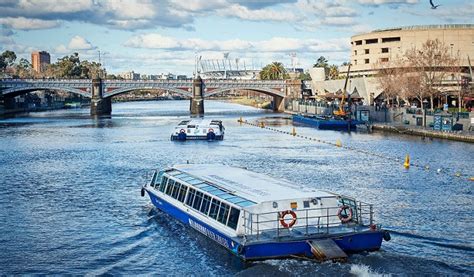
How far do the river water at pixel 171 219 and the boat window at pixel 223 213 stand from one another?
1639 mm

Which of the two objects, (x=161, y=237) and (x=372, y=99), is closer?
(x=161, y=237)

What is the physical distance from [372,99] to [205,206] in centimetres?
12397

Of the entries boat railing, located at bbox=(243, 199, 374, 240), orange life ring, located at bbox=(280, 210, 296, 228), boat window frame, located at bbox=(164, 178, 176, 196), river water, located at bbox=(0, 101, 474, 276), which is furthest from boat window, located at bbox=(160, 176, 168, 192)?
orange life ring, located at bbox=(280, 210, 296, 228)

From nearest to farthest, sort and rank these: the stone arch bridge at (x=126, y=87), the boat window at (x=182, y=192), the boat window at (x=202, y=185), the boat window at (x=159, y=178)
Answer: the boat window at (x=202, y=185)
the boat window at (x=182, y=192)
the boat window at (x=159, y=178)
the stone arch bridge at (x=126, y=87)

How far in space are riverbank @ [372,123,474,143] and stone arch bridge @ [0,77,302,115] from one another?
7683 cm

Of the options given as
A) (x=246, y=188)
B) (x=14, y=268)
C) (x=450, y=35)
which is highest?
(x=450, y=35)

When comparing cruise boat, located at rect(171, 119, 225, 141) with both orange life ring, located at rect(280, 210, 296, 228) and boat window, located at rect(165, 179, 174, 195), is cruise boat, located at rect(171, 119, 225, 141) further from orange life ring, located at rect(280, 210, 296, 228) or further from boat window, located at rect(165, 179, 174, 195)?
orange life ring, located at rect(280, 210, 296, 228)

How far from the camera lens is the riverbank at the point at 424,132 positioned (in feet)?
300

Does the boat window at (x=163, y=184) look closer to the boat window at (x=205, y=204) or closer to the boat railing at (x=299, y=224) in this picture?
the boat window at (x=205, y=204)

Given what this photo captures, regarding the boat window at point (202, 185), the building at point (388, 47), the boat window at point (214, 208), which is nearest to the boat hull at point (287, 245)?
the boat window at point (214, 208)

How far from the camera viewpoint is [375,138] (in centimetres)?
10181

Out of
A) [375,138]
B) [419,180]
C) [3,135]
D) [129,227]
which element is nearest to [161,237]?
[129,227]

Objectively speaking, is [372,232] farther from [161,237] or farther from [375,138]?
[375,138]

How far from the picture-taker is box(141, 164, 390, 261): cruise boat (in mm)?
34062
